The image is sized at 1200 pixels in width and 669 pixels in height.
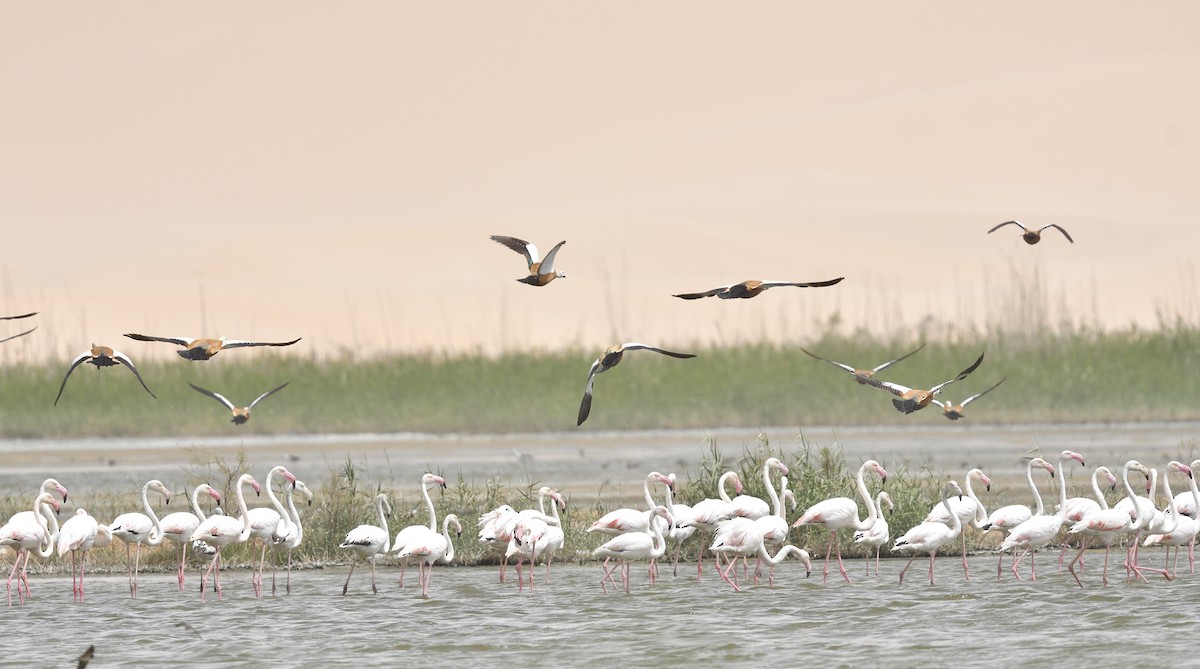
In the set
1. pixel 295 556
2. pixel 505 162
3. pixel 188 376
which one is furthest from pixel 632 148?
pixel 295 556

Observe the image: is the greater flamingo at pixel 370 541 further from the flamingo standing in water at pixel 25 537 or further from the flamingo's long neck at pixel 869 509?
the flamingo's long neck at pixel 869 509

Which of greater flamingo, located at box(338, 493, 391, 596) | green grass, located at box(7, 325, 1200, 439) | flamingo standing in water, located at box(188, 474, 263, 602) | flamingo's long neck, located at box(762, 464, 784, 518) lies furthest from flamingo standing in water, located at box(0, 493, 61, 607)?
green grass, located at box(7, 325, 1200, 439)

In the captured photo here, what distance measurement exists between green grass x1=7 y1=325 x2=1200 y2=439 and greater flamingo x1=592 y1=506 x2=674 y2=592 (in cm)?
1368

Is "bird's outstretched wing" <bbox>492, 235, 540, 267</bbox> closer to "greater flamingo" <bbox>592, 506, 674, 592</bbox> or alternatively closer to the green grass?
"greater flamingo" <bbox>592, 506, 674, 592</bbox>

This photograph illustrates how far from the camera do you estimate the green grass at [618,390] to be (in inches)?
1220

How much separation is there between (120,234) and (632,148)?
26909 mm

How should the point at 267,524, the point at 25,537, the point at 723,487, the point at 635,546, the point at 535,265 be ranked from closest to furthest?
the point at 535,265 → the point at 25,537 → the point at 635,546 → the point at 267,524 → the point at 723,487

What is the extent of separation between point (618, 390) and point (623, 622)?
17.8m

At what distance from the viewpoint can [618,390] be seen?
108ft

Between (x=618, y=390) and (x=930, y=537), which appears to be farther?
(x=618, y=390)

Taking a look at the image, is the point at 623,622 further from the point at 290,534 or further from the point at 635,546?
the point at 290,534

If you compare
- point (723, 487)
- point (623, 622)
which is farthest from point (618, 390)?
point (623, 622)

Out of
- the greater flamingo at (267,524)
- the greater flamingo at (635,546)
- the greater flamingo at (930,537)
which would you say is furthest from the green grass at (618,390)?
the greater flamingo at (267,524)

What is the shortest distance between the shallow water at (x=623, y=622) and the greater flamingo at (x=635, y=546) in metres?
0.33
